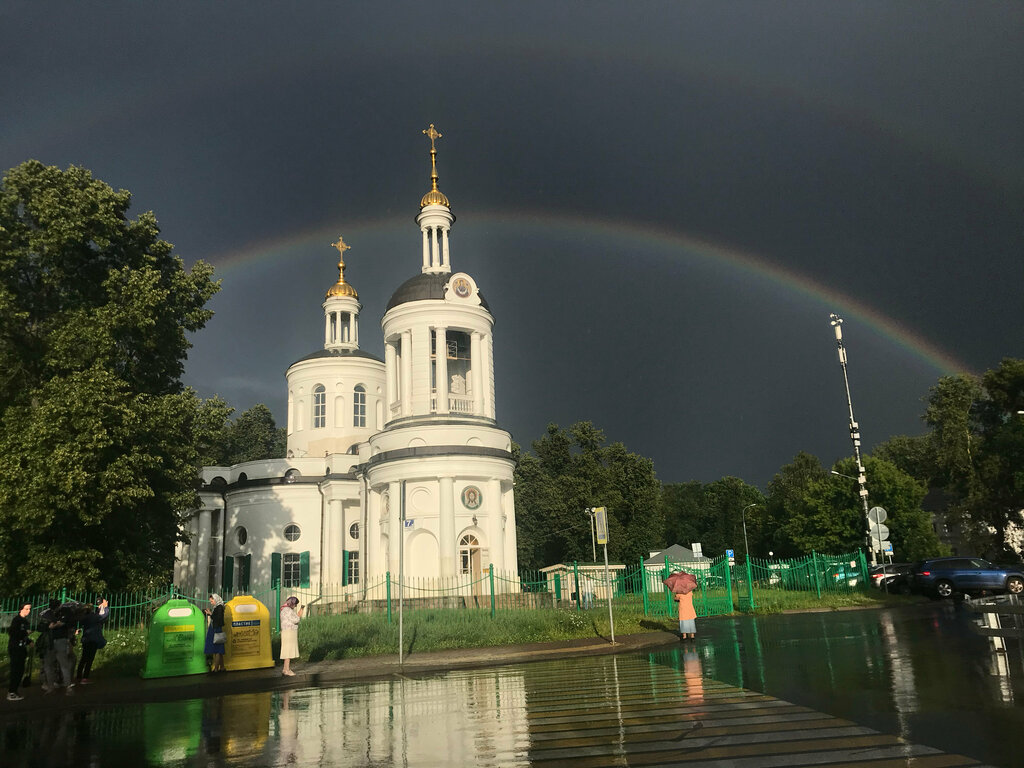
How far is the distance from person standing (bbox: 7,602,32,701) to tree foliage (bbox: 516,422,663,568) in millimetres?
50964

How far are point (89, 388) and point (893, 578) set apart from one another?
2957 cm

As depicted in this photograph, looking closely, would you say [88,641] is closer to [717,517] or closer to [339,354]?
[339,354]

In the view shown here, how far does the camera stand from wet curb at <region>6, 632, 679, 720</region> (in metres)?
13.4

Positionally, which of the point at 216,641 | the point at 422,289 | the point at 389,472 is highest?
the point at 422,289

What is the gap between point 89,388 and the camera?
22.4 m

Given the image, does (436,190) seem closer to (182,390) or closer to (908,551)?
(182,390)

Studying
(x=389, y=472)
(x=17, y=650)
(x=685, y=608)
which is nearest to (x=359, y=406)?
(x=389, y=472)

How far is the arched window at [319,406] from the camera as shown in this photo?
161ft

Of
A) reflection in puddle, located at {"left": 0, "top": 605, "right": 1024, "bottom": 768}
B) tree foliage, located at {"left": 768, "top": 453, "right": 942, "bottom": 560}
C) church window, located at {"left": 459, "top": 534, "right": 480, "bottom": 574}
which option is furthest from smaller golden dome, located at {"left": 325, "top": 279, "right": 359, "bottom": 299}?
reflection in puddle, located at {"left": 0, "top": 605, "right": 1024, "bottom": 768}

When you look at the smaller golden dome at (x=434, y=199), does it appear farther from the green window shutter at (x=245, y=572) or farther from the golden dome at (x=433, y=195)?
the green window shutter at (x=245, y=572)

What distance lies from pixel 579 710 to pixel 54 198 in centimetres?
2319

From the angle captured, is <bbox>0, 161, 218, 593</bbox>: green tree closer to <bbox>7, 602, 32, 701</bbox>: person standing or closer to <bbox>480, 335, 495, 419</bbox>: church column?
<bbox>7, 602, 32, 701</bbox>: person standing

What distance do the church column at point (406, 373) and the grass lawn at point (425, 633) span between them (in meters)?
14.8

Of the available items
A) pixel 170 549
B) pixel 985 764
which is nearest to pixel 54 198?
pixel 170 549
